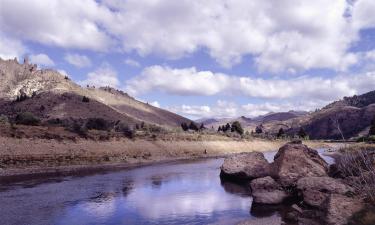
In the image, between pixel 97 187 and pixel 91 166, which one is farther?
pixel 91 166

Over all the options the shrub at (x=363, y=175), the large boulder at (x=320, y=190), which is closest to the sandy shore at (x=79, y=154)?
the large boulder at (x=320, y=190)

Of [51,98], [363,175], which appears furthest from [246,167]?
[51,98]

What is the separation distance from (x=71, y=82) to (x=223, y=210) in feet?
440

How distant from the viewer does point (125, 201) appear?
98.7 feet

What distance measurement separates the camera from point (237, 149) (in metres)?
104

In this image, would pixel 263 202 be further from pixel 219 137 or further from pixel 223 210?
pixel 219 137

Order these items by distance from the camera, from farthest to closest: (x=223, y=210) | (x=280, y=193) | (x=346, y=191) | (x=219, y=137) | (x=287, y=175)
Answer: (x=219, y=137), (x=287, y=175), (x=280, y=193), (x=223, y=210), (x=346, y=191)

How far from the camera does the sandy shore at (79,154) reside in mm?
46781

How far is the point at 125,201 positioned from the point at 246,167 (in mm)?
14721

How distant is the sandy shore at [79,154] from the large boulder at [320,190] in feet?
92.2

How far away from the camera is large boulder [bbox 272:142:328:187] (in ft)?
106

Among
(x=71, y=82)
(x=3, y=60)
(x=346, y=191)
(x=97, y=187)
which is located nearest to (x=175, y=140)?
(x=97, y=187)

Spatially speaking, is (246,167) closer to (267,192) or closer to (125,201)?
(267,192)

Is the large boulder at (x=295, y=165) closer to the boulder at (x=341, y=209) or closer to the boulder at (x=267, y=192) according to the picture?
the boulder at (x=267, y=192)
